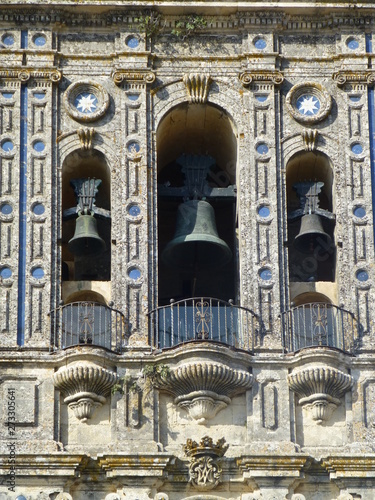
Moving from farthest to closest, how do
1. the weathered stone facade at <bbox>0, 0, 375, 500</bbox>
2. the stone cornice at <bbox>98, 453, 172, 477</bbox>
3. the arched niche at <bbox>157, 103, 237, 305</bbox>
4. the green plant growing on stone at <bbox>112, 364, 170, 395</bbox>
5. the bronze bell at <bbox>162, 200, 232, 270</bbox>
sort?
the arched niche at <bbox>157, 103, 237, 305</bbox>
the bronze bell at <bbox>162, 200, 232, 270</bbox>
the green plant growing on stone at <bbox>112, 364, 170, 395</bbox>
the weathered stone facade at <bbox>0, 0, 375, 500</bbox>
the stone cornice at <bbox>98, 453, 172, 477</bbox>

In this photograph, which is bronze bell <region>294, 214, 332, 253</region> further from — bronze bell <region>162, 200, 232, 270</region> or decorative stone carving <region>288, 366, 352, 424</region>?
decorative stone carving <region>288, 366, 352, 424</region>

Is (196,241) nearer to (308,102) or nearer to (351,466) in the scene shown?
(308,102)

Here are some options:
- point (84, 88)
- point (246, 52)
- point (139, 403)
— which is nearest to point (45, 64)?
point (84, 88)

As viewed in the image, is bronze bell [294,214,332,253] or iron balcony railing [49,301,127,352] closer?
iron balcony railing [49,301,127,352]

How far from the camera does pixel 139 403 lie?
36.4 m

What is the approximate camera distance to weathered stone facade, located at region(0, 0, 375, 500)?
36.0m

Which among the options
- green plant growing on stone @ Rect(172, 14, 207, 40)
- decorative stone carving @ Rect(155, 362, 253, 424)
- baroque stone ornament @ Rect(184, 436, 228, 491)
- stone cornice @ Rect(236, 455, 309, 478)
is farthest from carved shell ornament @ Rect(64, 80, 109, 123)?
stone cornice @ Rect(236, 455, 309, 478)

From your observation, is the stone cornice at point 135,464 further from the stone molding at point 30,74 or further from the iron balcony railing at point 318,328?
the stone molding at point 30,74

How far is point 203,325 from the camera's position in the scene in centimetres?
3706

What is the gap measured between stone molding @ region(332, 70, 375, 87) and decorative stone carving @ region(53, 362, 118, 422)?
20.0ft

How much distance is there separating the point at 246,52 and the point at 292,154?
5.91 ft

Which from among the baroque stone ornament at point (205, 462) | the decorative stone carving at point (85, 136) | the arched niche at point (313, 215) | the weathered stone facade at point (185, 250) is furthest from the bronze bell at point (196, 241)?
the baroque stone ornament at point (205, 462)

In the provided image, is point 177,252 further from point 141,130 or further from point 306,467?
point 306,467

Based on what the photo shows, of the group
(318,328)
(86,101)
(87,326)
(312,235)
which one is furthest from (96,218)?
(318,328)
